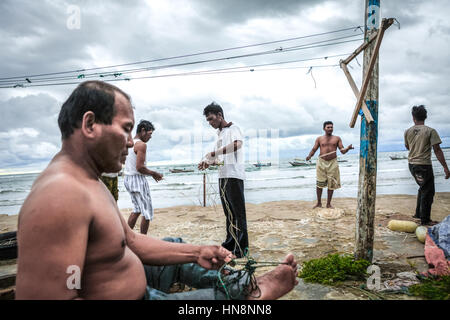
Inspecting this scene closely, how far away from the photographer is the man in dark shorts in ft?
16.9

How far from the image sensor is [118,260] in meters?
1.32

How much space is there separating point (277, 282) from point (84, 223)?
1.13 m

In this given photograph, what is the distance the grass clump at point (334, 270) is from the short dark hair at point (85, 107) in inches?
115

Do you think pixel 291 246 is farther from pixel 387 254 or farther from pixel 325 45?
pixel 325 45

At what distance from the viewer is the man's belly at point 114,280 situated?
1207 millimetres

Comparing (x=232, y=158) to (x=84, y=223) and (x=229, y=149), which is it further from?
(x=84, y=223)

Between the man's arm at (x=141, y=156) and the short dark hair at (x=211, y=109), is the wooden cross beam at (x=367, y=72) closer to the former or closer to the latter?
the short dark hair at (x=211, y=109)

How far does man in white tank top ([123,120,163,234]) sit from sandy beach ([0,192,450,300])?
1161 millimetres

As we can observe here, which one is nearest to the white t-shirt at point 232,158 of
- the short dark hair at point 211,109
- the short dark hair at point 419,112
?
the short dark hair at point 211,109

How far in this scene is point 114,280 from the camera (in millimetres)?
1283

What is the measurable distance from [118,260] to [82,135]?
2.11 feet

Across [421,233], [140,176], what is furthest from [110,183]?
[421,233]

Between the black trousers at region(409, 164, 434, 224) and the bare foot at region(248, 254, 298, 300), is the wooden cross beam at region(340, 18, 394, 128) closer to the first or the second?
the bare foot at region(248, 254, 298, 300)
